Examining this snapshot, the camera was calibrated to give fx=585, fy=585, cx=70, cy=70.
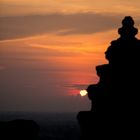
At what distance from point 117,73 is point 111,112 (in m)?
1.27

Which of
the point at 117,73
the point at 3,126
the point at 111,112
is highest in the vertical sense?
the point at 117,73

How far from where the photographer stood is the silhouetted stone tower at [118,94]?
18.4 meters

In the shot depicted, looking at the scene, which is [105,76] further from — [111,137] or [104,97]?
[111,137]

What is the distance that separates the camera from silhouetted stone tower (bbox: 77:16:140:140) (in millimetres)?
18422

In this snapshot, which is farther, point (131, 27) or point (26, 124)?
point (26, 124)

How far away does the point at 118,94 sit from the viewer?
61.1 feet

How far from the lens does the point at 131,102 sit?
60.5ft

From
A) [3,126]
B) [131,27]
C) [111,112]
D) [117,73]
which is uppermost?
[131,27]

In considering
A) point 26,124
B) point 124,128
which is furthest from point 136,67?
point 26,124

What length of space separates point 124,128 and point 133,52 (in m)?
2.51

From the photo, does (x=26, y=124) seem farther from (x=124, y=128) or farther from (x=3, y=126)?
(x=124, y=128)

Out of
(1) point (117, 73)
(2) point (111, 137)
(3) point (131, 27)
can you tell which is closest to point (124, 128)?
(2) point (111, 137)

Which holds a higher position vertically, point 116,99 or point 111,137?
point 116,99

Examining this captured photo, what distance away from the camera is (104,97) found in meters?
18.8
